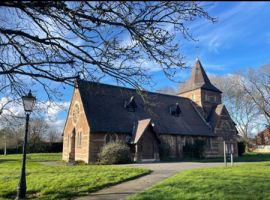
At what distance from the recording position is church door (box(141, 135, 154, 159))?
23592 mm

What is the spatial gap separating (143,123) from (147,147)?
103 inches

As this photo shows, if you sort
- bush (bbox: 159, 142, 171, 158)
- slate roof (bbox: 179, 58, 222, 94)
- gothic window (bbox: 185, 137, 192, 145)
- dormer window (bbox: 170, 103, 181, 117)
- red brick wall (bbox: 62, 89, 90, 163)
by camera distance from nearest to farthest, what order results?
red brick wall (bbox: 62, 89, 90, 163), bush (bbox: 159, 142, 171, 158), gothic window (bbox: 185, 137, 192, 145), dormer window (bbox: 170, 103, 181, 117), slate roof (bbox: 179, 58, 222, 94)

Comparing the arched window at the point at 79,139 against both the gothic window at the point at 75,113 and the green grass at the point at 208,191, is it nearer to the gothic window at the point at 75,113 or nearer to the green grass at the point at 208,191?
the gothic window at the point at 75,113

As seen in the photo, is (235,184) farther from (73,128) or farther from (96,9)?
(73,128)

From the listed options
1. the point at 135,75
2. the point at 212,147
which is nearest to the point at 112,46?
the point at 135,75

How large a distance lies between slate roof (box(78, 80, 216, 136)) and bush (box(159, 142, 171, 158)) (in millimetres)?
1516

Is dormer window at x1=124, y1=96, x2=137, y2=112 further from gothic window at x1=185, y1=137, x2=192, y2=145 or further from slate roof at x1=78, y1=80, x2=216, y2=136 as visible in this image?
gothic window at x1=185, y1=137, x2=192, y2=145

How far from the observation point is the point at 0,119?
1038 cm

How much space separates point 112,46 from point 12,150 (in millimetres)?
49131

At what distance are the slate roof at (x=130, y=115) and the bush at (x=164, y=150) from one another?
1516 mm

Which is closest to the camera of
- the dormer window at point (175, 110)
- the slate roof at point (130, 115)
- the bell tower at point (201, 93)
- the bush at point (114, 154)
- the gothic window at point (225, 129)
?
the bush at point (114, 154)

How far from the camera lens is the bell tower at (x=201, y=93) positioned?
34938 mm

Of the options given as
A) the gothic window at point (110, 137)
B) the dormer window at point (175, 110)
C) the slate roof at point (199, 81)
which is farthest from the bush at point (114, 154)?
the slate roof at point (199, 81)

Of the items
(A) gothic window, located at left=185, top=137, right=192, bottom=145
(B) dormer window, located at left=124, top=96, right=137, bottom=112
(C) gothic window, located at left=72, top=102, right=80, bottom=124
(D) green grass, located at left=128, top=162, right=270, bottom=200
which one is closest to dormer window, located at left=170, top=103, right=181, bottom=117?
(A) gothic window, located at left=185, top=137, right=192, bottom=145
